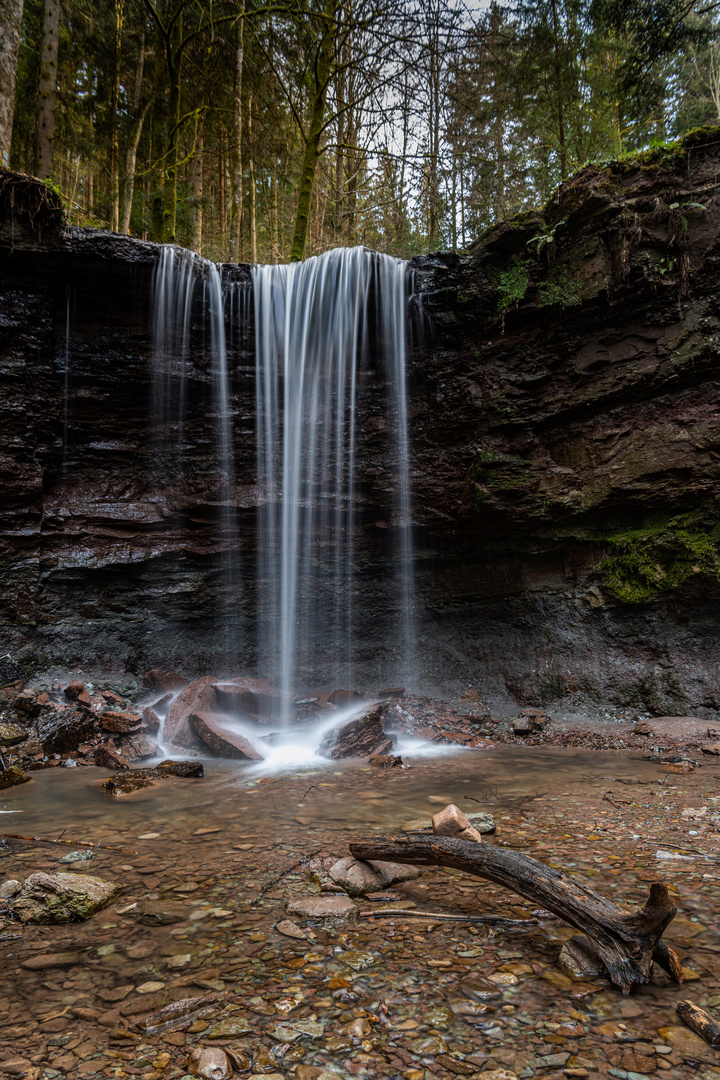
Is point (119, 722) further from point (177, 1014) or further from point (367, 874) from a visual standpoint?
point (177, 1014)

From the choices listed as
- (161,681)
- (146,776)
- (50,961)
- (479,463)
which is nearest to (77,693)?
(161,681)

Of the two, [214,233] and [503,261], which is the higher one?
[214,233]

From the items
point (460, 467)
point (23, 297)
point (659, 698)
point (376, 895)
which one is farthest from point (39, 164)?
point (659, 698)

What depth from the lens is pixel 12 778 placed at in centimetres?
511

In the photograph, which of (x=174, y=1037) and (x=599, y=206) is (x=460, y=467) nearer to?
(x=599, y=206)

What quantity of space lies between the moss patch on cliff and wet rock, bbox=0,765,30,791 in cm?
802

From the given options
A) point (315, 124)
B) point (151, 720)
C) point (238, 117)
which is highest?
point (238, 117)

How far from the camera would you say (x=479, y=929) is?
2193mm

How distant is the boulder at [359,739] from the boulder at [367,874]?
12.3 feet

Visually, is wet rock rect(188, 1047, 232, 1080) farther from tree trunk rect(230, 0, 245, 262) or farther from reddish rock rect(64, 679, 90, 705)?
tree trunk rect(230, 0, 245, 262)

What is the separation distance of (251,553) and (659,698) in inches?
278

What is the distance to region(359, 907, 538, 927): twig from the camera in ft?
7.25

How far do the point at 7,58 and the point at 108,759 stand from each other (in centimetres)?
1060

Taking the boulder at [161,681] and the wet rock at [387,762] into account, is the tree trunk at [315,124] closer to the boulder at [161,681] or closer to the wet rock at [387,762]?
the boulder at [161,681]
